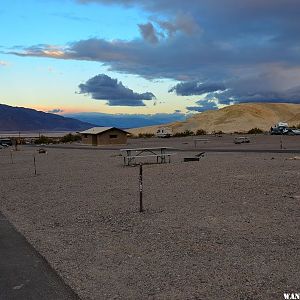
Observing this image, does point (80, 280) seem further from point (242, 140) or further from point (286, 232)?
point (242, 140)

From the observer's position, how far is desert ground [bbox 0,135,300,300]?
557 cm

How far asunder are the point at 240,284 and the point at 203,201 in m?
6.46

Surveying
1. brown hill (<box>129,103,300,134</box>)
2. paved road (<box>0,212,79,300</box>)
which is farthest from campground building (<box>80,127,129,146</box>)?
paved road (<box>0,212,79,300</box>)

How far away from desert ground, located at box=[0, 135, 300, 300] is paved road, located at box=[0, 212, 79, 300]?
0.16m

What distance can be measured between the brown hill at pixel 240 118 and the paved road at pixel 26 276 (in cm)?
11231

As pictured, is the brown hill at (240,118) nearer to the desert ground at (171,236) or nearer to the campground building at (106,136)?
the campground building at (106,136)

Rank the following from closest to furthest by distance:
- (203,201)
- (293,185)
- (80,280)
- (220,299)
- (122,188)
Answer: (220,299), (80,280), (203,201), (293,185), (122,188)

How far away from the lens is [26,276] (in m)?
5.96

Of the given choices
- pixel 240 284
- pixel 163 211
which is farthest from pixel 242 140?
pixel 240 284

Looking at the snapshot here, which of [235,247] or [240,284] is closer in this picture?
[240,284]

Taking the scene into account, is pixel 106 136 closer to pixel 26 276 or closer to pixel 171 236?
pixel 171 236

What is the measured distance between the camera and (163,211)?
35.3 ft

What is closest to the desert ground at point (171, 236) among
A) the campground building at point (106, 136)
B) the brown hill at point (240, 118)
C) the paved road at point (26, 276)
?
the paved road at point (26, 276)

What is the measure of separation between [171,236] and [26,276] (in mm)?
2896
